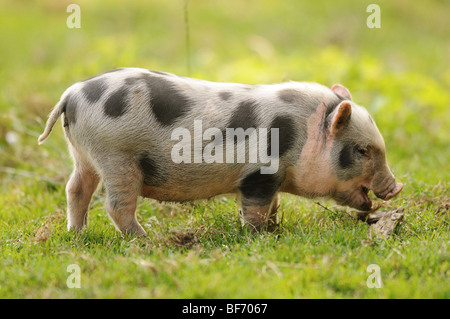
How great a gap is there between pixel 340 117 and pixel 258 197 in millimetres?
831

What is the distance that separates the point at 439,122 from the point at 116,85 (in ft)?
18.5

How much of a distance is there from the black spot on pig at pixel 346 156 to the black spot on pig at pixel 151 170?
1.31 m

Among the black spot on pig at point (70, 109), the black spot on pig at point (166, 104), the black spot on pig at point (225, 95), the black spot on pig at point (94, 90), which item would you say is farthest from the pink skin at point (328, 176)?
the black spot on pig at point (70, 109)

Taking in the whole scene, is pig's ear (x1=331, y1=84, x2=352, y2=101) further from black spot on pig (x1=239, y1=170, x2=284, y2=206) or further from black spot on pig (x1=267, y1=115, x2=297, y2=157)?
black spot on pig (x1=239, y1=170, x2=284, y2=206)

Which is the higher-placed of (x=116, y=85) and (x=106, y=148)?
(x=116, y=85)

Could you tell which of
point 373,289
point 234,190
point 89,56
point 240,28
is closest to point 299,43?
point 240,28

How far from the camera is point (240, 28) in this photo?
15.4 meters

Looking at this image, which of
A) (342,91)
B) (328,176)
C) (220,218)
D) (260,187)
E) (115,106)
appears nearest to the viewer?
(115,106)

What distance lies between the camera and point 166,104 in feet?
14.6

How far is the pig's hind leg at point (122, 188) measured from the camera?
4.40 metres

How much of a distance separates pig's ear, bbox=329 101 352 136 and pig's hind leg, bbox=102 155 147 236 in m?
1.44

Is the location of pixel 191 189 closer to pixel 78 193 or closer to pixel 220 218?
pixel 220 218

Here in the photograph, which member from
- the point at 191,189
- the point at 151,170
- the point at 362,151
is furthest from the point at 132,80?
the point at 362,151
